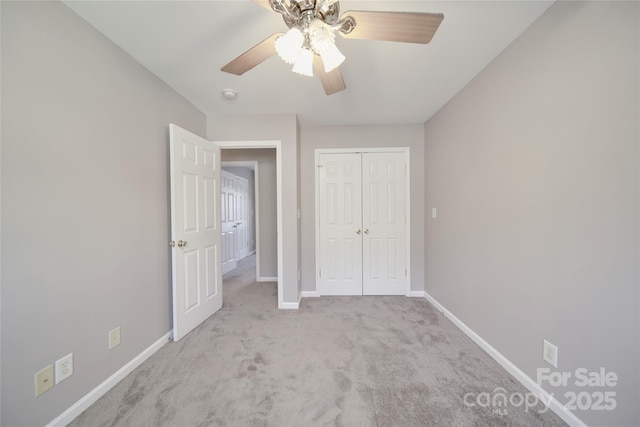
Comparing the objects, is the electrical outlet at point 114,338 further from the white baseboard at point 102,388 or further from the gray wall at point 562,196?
the gray wall at point 562,196

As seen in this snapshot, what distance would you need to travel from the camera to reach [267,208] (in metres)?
3.80

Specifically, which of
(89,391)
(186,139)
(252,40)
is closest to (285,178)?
(186,139)

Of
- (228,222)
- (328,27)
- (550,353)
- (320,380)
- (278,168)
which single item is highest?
(328,27)

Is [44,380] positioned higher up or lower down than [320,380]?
higher up

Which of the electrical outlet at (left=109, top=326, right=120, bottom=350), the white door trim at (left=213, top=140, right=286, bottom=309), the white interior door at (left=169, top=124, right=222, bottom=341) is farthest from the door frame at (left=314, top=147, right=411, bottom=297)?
the electrical outlet at (left=109, top=326, right=120, bottom=350)

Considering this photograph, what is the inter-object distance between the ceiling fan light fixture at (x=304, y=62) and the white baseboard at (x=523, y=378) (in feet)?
7.42

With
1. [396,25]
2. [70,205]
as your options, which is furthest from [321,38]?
[70,205]

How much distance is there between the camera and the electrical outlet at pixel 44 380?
3.64 ft

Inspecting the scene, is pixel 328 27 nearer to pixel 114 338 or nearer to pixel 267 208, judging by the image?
pixel 114 338

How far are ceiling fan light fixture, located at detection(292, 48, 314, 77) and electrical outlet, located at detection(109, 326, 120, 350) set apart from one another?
2.01 metres

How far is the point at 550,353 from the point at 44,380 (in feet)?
9.10

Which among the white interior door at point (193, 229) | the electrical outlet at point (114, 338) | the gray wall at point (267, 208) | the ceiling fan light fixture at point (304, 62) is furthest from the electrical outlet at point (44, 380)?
the gray wall at point (267, 208)

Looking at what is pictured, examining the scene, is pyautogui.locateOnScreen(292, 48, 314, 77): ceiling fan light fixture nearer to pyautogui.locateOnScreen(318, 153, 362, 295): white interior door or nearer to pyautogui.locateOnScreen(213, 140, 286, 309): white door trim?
pyautogui.locateOnScreen(213, 140, 286, 309): white door trim

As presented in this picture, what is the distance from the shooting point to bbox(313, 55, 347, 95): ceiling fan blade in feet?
4.35
